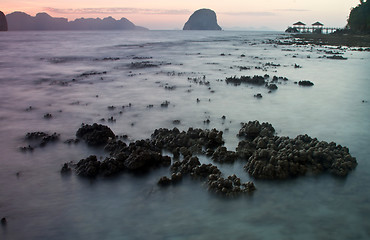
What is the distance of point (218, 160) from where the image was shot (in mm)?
9852

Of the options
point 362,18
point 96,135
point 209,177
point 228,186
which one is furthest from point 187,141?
point 362,18

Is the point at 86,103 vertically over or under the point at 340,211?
over

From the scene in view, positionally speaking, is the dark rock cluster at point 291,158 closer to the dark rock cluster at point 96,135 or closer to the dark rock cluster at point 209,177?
the dark rock cluster at point 209,177

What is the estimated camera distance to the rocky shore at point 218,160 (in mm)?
8805

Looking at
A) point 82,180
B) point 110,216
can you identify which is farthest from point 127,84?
point 110,216

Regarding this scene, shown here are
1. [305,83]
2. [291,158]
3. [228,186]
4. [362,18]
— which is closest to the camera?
[228,186]

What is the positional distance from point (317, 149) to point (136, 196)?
5.42 m

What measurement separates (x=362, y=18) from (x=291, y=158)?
86.4 m

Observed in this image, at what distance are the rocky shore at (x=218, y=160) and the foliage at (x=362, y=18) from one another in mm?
80595

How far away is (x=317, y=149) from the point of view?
9781 mm

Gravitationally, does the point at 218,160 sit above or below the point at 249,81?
below

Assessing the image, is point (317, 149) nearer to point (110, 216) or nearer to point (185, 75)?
point (110, 216)

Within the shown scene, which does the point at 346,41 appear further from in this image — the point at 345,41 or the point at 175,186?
the point at 175,186

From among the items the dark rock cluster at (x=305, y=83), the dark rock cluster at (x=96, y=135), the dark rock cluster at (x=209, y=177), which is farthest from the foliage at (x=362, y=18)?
the dark rock cluster at (x=209, y=177)
